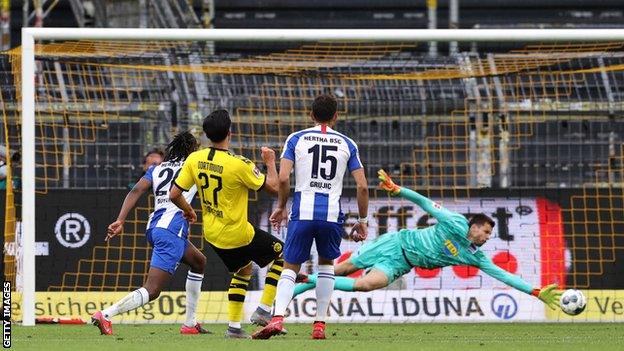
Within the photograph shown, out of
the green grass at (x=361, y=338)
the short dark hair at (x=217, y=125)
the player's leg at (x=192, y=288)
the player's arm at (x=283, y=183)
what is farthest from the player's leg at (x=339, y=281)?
the short dark hair at (x=217, y=125)

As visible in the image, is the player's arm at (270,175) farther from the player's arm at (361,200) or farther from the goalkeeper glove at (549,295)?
the goalkeeper glove at (549,295)

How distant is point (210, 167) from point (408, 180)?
6.31 meters

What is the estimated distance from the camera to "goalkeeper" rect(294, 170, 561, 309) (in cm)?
1381

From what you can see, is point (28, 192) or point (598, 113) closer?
point (28, 192)

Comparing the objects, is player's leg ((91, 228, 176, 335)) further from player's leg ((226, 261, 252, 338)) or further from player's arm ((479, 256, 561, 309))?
player's arm ((479, 256, 561, 309))

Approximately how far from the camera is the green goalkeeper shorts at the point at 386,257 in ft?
45.9

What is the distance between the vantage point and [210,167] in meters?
10.8

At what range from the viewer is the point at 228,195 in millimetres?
10930

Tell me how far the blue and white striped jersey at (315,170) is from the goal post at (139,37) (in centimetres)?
334

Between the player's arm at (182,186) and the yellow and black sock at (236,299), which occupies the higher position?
the player's arm at (182,186)

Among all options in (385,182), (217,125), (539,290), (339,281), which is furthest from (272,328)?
(539,290)

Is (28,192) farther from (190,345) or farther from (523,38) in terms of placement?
(523,38)

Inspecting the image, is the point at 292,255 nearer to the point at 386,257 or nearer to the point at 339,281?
the point at 339,281

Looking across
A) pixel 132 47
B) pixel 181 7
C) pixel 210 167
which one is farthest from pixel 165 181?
pixel 181 7
